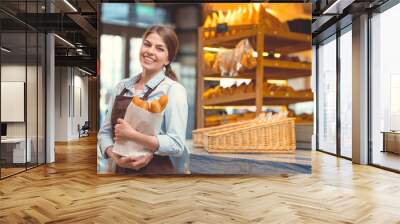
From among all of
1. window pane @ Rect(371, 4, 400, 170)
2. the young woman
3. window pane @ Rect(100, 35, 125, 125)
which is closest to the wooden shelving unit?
the young woman

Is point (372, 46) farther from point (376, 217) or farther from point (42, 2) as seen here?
point (42, 2)

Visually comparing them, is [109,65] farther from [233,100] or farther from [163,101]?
[233,100]

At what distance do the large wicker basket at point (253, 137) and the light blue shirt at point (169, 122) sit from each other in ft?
0.91

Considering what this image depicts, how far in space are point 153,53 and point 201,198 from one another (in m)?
2.40

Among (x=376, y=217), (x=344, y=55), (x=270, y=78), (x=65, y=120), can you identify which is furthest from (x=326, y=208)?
(x=65, y=120)

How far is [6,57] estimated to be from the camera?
20.9 feet

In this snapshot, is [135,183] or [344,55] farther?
[344,55]

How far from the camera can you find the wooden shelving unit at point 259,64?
6.16 m

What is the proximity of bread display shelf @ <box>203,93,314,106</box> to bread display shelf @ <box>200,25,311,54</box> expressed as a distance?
0.71m

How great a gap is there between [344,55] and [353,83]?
1222 mm

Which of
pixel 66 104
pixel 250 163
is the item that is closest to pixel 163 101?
pixel 250 163

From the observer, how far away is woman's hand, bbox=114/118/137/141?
600cm

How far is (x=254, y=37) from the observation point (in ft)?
20.2

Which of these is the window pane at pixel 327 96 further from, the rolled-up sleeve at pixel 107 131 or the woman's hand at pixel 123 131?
the rolled-up sleeve at pixel 107 131
